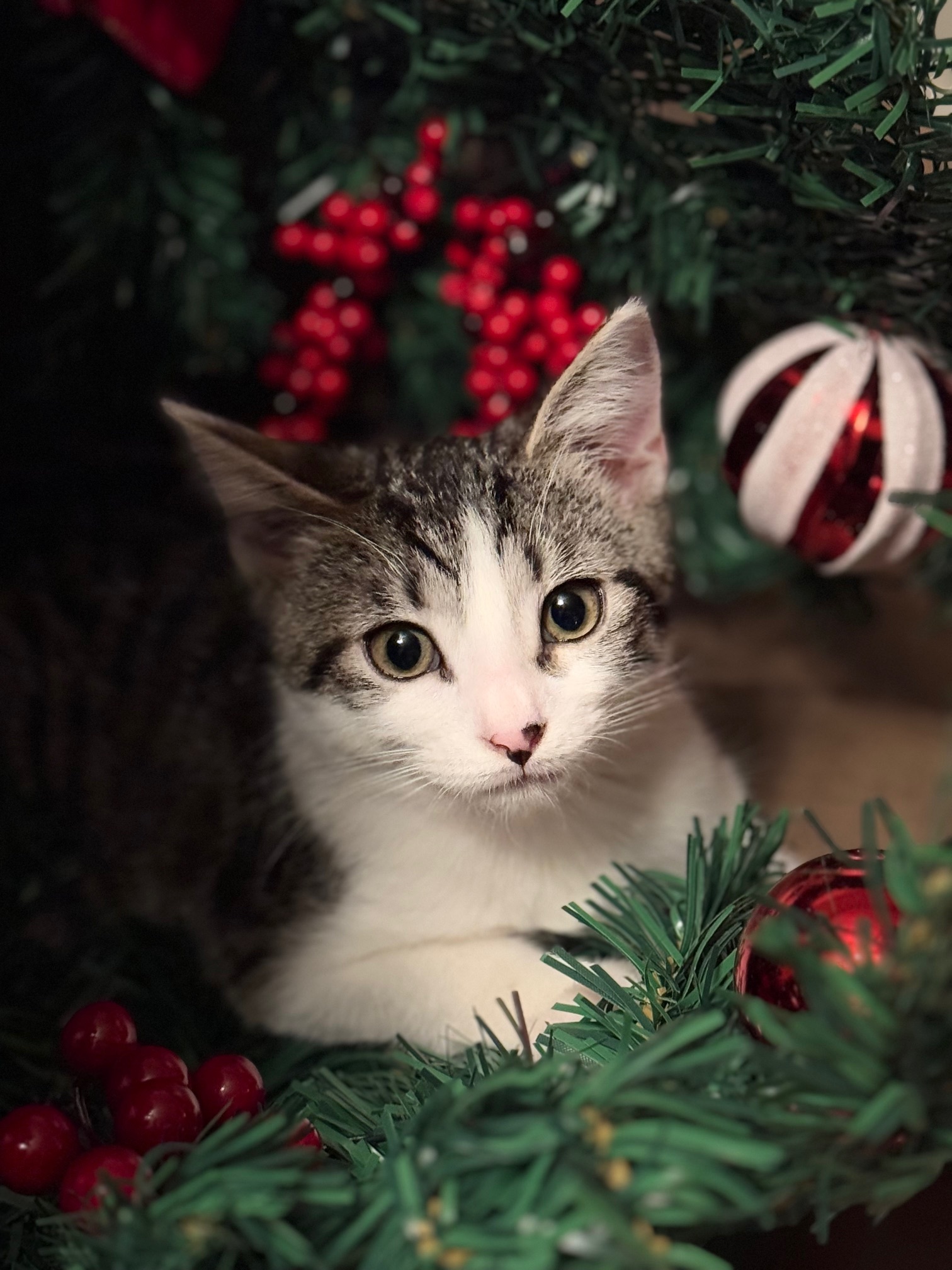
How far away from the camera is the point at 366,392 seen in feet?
5.90

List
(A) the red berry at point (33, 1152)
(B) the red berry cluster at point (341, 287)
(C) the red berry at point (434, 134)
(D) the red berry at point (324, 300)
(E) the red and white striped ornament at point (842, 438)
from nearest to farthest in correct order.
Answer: (A) the red berry at point (33, 1152)
(E) the red and white striped ornament at point (842, 438)
(C) the red berry at point (434, 134)
(B) the red berry cluster at point (341, 287)
(D) the red berry at point (324, 300)

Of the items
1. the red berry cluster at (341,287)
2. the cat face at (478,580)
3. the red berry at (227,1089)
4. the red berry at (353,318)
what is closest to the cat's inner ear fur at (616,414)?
the cat face at (478,580)

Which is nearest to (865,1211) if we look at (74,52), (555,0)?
(555,0)

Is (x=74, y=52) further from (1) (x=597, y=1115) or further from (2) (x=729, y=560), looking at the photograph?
(1) (x=597, y=1115)

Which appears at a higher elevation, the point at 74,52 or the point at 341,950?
the point at 74,52

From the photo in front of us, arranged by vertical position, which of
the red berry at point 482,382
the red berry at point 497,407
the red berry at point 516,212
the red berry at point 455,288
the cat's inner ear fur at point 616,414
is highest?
the red berry at point 516,212

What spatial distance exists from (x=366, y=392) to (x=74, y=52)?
0.62 meters

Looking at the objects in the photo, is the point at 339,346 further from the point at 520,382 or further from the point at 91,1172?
the point at 91,1172

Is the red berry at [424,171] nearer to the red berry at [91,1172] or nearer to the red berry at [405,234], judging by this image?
the red berry at [405,234]

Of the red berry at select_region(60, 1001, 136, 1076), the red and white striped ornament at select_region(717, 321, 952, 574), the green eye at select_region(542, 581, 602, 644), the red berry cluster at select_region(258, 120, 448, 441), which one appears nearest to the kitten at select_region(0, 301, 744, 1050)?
A: the green eye at select_region(542, 581, 602, 644)

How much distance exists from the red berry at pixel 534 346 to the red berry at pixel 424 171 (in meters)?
0.24

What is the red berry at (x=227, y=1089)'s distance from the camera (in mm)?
889

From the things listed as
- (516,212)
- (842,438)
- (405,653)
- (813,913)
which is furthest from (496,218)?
(813,913)

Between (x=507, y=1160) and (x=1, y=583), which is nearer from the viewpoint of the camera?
(x=507, y=1160)
